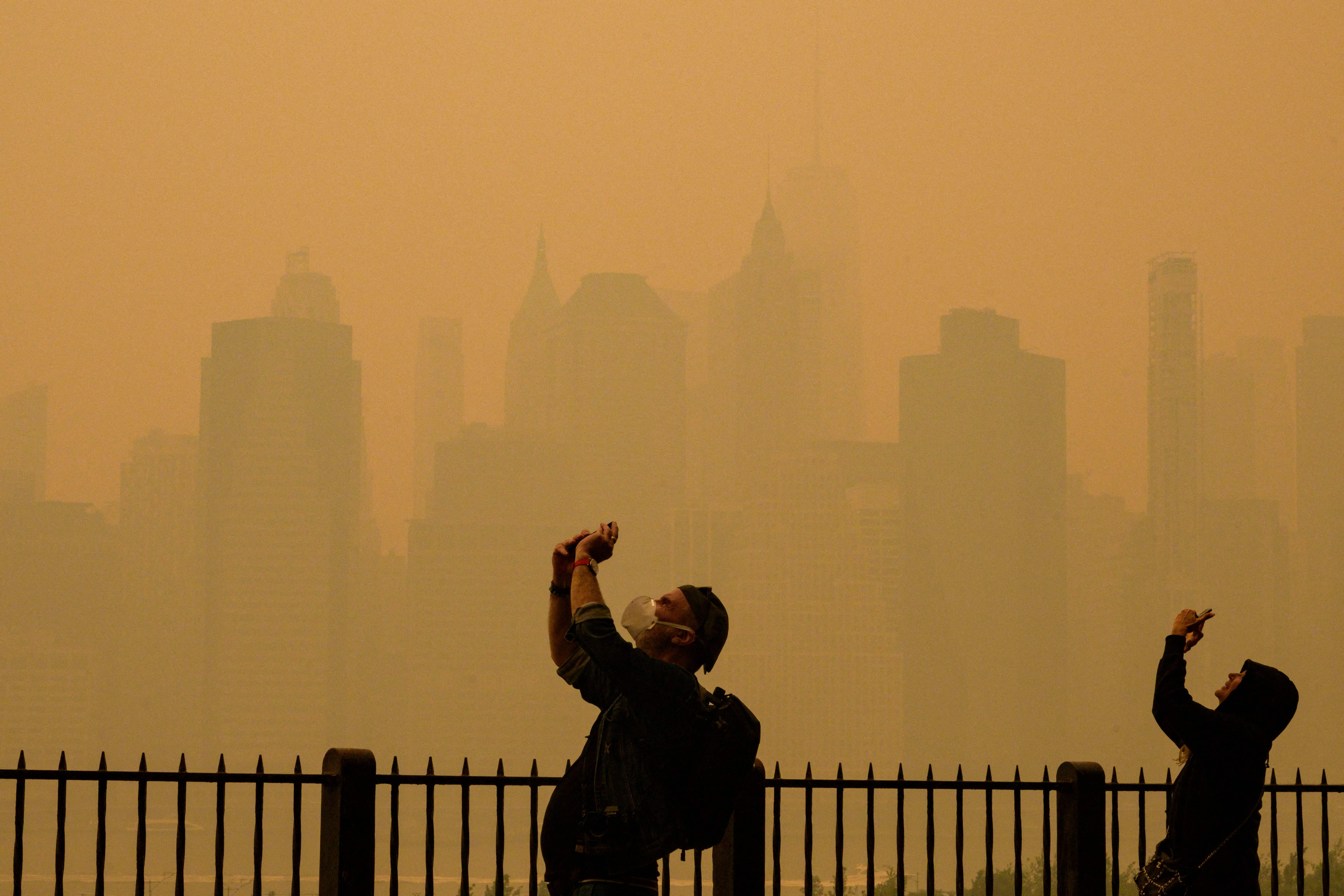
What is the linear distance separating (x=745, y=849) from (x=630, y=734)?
2842mm

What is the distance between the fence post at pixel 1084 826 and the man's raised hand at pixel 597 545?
161 inches

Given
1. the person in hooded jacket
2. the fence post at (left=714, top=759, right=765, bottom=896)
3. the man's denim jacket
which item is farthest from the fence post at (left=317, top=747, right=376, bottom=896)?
the person in hooded jacket

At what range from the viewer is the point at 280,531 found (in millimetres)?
172375

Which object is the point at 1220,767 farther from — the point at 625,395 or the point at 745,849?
the point at 625,395

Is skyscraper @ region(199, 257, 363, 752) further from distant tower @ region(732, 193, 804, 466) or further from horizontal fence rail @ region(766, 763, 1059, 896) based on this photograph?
horizontal fence rail @ region(766, 763, 1059, 896)

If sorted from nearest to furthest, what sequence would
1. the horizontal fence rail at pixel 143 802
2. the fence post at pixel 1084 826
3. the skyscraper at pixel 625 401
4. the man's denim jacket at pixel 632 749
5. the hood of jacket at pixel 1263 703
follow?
1. the man's denim jacket at pixel 632 749
2. the hood of jacket at pixel 1263 703
3. the horizontal fence rail at pixel 143 802
4. the fence post at pixel 1084 826
5. the skyscraper at pixel 625 401

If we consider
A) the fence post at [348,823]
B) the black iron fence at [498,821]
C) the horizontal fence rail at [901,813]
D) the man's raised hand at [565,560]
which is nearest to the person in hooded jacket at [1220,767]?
the black iron fence at [498,821]

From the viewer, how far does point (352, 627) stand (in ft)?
590

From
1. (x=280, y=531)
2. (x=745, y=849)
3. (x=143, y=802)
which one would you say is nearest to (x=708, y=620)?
(x=745, y=849)

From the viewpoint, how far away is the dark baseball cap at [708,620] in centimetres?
448

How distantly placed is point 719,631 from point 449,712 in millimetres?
176895

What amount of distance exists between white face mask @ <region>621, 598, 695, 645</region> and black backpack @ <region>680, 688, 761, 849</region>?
21 centimetres

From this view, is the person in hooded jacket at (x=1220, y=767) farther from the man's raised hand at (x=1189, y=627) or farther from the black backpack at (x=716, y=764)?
the black backpack at (x=716, y=764)

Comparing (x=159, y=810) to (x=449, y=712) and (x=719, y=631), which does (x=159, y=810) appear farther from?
(x=719, y=631)
